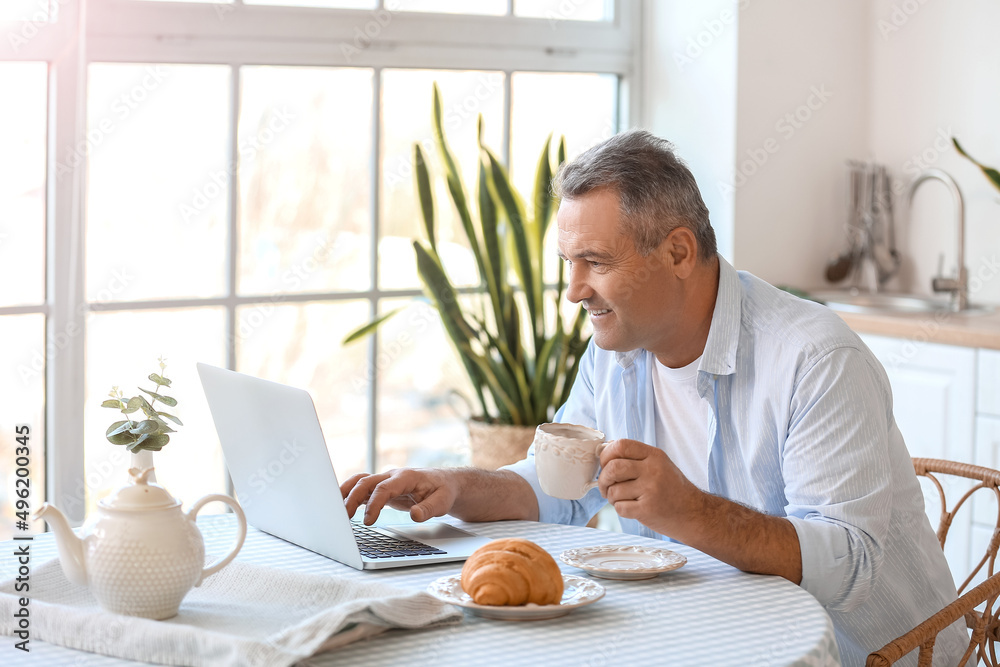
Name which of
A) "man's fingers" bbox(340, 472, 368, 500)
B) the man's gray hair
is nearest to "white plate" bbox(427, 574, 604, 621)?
"man's fingers" bbox(340, 472, 368, 500)

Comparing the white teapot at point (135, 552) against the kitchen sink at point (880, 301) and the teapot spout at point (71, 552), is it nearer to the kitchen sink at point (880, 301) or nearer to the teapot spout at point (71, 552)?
the teapot spout at point (71, 552)

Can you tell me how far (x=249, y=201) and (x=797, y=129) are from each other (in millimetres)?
1729

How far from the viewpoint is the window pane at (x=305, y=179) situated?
2.86 meters

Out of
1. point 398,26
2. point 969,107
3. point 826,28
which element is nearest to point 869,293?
point 969,107

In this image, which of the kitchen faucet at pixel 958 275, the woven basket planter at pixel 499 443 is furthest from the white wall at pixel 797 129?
the woven basket planter at pixel 499 443

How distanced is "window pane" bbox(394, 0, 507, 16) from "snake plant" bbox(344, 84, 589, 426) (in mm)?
304

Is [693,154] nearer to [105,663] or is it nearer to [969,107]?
[969,107]

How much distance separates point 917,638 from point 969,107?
7.88 ft

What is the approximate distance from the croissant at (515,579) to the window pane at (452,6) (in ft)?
7.05

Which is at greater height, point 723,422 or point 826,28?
point 826,28

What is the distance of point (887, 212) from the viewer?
138 inches

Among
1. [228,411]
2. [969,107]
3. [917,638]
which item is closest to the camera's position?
[917,638]

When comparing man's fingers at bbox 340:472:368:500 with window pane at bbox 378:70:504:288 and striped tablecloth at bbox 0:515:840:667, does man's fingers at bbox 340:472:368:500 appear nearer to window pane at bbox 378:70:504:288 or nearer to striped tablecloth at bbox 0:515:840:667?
striped tablecloth at bbox 0:515:840:667

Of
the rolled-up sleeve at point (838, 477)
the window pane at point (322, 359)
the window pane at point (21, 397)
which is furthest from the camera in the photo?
the window pane at point (322, 359)
